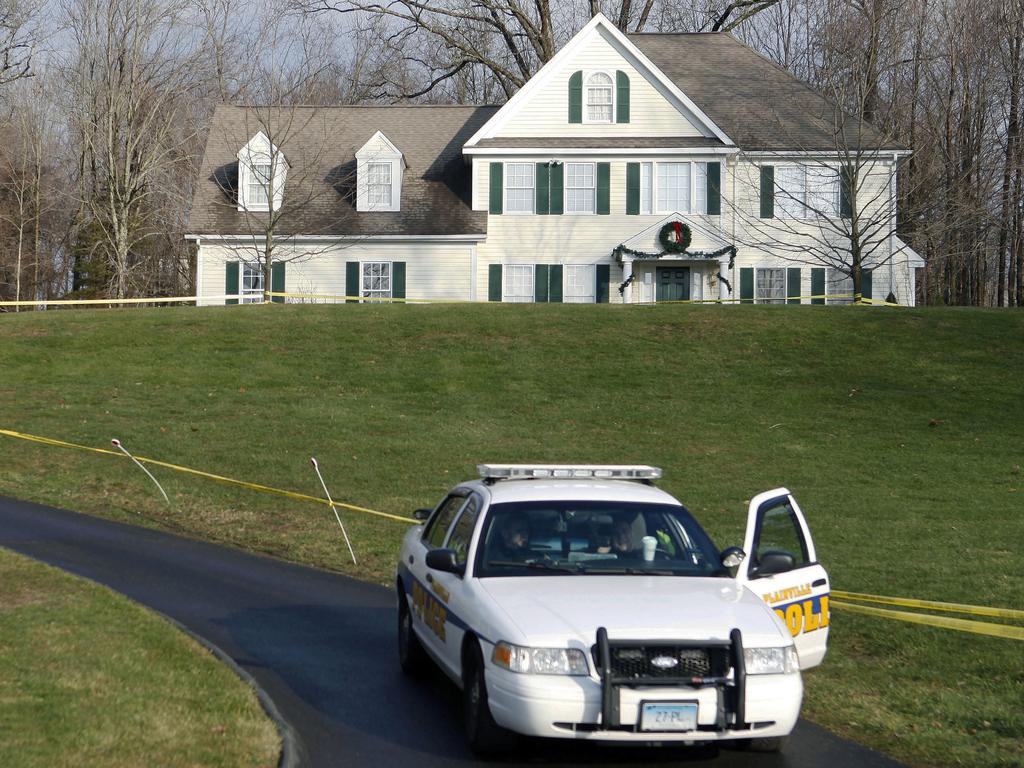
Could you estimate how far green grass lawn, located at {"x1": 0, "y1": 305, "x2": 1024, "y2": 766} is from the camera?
10633mm

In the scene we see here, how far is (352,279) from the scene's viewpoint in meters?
40.6

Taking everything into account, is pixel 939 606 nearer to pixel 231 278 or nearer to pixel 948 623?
pixel 948 623

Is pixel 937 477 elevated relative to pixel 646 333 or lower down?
lower down

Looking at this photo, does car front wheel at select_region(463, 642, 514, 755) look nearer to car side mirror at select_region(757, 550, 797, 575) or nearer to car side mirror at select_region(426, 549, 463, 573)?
car side mirror at select_region(426, 549, 463, 573)

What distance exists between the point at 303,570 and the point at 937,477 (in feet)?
35.5

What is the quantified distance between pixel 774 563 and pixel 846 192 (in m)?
32.6

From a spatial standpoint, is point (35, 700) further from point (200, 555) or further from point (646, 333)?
point (646, 333)

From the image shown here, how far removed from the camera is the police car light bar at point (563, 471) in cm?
871

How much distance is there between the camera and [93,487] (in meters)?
18.6

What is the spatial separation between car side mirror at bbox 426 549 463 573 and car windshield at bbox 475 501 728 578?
14cm

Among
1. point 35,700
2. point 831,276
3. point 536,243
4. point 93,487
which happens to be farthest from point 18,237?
point 35,700

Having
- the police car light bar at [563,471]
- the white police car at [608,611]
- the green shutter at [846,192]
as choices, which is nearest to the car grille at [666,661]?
the white police car at [608,611]

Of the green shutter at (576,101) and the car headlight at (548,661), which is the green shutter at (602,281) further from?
the car headlight at (548,661)

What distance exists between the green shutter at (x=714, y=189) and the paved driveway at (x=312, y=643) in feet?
89.2
